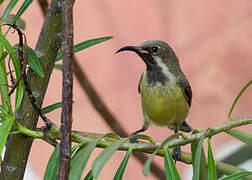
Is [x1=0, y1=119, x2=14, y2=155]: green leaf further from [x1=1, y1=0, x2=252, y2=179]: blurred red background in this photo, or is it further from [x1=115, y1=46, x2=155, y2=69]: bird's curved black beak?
[x1=1, y1=0, x2=252, y2=179]: blurred red background

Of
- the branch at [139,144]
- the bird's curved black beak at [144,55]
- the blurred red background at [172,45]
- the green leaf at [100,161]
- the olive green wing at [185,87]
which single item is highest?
the blurred red background at [172,45]

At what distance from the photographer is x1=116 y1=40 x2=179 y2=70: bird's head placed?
1.85 m

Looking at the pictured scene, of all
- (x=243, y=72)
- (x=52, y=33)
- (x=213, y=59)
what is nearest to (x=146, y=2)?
(x=213, y=59)

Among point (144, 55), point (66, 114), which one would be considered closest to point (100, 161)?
point (66, 114)

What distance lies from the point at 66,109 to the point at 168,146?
35cm

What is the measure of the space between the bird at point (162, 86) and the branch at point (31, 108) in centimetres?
81

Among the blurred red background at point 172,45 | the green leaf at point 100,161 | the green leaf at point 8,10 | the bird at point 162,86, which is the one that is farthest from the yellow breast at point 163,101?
the blurred red background at point 172,45

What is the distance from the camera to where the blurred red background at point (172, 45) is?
3426 millimetres

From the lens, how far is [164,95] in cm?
191

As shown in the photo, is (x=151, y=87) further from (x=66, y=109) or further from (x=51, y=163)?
(x=66, y=109)

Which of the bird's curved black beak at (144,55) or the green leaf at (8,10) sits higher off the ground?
the bird's curved black beak at (144,55)

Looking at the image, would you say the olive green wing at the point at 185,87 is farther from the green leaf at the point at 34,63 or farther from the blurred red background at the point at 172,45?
the blurred red background at the point at 172,45

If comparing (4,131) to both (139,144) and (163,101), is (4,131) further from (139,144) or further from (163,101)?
(163,101)

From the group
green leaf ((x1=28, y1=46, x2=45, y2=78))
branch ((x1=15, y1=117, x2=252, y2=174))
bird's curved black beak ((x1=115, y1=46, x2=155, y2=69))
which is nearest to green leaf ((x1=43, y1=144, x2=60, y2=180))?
branch ((x1=15, y1=117, x2=252, y2=174))
